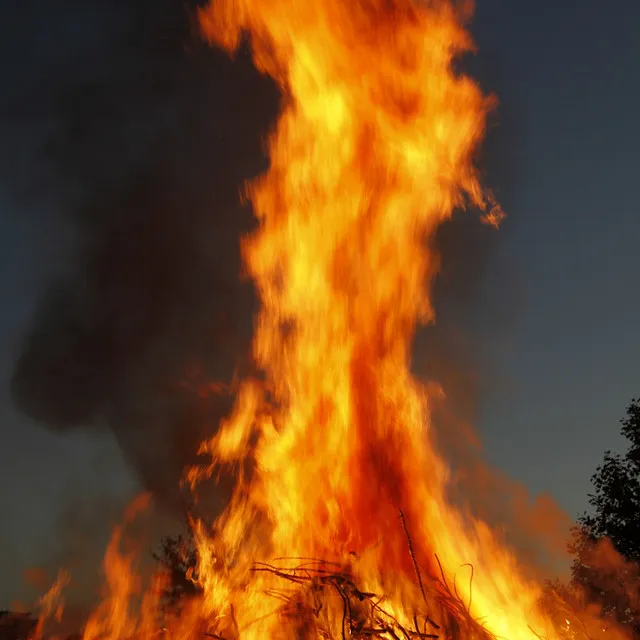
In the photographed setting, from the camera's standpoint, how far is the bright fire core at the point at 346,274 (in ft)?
34.2

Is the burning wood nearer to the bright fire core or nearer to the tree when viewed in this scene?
the bright fire core

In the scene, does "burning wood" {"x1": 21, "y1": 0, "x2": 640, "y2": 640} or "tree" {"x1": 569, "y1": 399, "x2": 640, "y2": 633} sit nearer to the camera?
"burning wood" {"x1": 21, "y1": 0, "x2": 640, "y2": 640}

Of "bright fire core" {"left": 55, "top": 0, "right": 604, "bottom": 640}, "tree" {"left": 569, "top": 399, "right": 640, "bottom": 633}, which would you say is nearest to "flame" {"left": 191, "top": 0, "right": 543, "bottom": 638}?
"bright fire core" {"left": 55, "top": 0, "right": 604, "bottom": 640}

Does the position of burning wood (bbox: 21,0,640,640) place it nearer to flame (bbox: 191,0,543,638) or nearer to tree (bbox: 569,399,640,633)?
flame (bbox: 191,0,543,638)

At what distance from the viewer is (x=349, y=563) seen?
9164 millimetres

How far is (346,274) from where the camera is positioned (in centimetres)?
1198

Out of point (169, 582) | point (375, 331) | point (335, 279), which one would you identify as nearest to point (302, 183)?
point (335, 279)

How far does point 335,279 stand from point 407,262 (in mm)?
1325

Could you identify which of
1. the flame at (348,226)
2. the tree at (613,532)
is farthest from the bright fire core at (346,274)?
the tree at (613,532)

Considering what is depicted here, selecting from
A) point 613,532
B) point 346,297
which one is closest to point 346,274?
point 346,297

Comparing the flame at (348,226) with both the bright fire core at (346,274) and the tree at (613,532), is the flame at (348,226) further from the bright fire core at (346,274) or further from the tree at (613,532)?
the tree at (613,532)

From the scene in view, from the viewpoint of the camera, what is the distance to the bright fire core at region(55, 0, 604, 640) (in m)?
10.4

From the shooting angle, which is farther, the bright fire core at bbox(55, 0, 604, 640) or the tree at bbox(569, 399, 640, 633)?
the tree at bbox(569, 399, 640, 633)

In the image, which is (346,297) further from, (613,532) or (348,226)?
(613,532)
